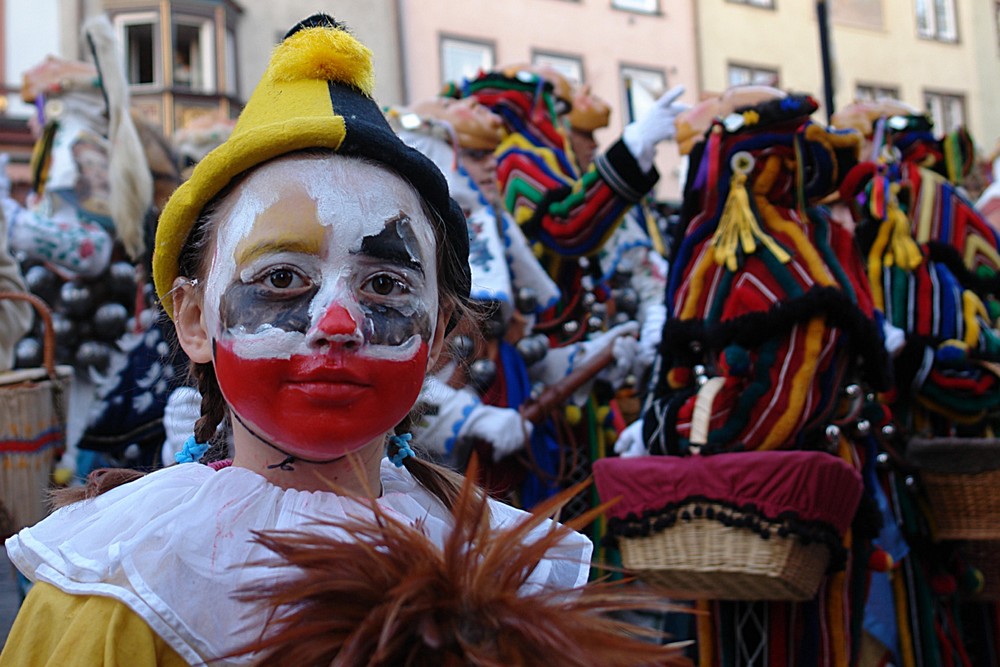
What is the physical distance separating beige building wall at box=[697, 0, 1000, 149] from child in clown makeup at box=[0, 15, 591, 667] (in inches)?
773

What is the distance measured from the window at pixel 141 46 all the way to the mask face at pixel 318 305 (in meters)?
18.0

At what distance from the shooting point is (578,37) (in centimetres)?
2003

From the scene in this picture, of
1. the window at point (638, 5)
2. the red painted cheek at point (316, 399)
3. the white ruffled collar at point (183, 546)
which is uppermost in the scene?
the window at point (638, 5)

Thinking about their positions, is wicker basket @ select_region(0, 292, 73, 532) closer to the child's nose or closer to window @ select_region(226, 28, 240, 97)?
the child's nose

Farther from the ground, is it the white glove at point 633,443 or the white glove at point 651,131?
the white glove at point 651,131

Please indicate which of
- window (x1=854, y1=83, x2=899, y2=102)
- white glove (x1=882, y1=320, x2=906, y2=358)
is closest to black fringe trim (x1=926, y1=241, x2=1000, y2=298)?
white glove (x1=882, y1=320, x2=906, y2=358)

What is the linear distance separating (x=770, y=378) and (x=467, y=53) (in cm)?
1679

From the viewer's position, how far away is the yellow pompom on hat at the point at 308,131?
170cm

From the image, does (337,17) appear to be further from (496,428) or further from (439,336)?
(439,336)

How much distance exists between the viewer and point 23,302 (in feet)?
12.9

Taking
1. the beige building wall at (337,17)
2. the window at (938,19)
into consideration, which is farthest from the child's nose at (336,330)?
the window at (938,19)

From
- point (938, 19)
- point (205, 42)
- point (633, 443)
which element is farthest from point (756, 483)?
point (938, 19)

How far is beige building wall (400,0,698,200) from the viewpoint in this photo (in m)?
18.8

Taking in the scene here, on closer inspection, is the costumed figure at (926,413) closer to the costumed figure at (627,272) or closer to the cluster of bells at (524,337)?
the costumed figure at (627,272)
